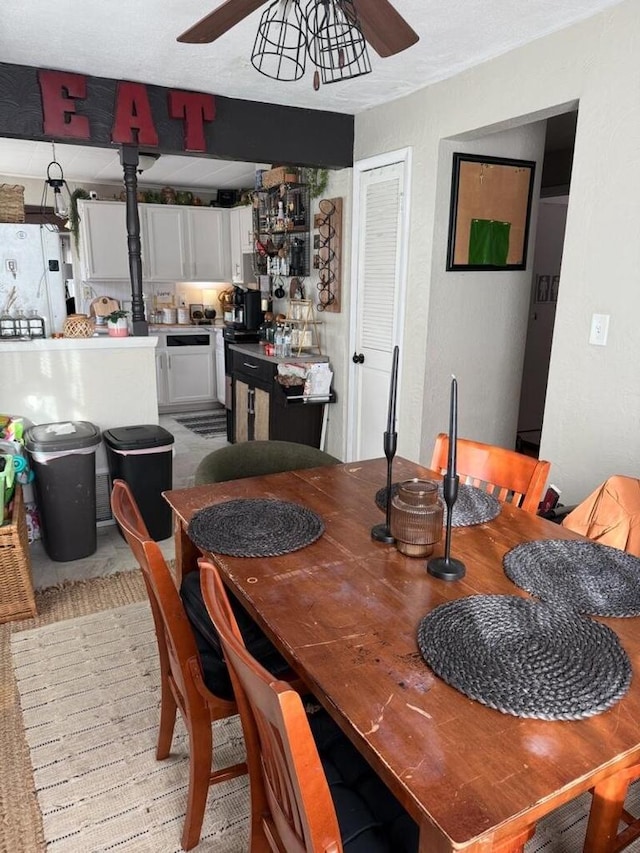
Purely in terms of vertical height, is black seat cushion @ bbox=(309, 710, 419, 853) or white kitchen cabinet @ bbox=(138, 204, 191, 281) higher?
white kitchen cabinet @ bbox=(138, 204, 191, 281)

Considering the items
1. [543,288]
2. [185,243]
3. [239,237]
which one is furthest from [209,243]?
[543,288]

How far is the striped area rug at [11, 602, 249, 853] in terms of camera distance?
1.66m

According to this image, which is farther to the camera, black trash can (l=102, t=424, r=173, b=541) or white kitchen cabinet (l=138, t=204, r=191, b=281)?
white kitchen cabinet (l=138, t=204, r=191, b=281)

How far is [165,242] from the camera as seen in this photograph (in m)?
6.54

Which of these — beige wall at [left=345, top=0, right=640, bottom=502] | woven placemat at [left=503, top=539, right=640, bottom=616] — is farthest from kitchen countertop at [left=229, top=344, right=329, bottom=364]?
woven placemat at [left=503, top=539, right=640, bottom=616]

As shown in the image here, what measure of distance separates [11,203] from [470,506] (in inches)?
142

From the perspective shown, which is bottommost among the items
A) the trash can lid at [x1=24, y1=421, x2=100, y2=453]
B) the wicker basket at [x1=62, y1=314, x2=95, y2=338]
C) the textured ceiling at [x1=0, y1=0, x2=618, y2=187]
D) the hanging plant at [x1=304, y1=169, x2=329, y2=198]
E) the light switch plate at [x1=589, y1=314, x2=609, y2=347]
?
the trash can lid at [x1=24, y1=421, x2=100, y2=453]

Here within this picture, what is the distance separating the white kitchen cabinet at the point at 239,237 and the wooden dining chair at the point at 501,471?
14.7 feet

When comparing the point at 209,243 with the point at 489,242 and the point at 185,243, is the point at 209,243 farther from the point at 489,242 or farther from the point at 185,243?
the point at 489,242

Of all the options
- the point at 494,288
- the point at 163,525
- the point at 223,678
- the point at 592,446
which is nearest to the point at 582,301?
the point at 592,446

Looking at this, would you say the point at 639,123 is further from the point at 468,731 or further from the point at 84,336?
the point at 84,336

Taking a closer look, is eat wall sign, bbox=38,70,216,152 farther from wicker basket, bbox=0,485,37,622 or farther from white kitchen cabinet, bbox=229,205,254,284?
white kitchen cabinet, bbox=229,205,254,284

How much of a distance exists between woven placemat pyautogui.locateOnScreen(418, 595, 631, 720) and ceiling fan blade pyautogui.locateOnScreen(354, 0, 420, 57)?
154cm

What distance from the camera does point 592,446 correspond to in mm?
2607
